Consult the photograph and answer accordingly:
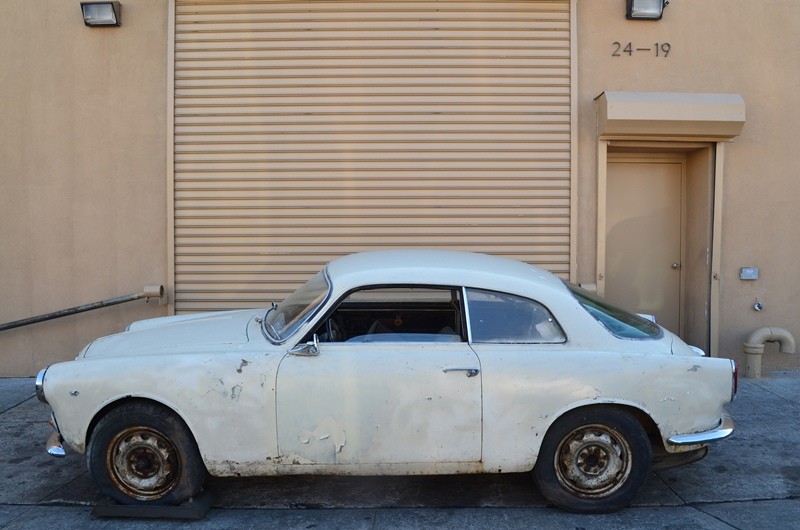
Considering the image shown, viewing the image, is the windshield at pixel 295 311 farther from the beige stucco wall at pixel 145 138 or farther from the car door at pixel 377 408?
the beige stucco wall at pixel 145 138

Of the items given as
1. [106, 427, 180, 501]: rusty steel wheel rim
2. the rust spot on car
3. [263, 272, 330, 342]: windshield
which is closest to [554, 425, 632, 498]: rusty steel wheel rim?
[263, 272, 330, 342]: windshield

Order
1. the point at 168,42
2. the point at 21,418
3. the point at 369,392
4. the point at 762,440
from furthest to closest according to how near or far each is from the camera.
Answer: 1. the point at 168,42
2. the point at 21,418
3. the point at 762,440
4. the point at 369,392

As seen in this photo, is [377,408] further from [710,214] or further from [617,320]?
[710,214]

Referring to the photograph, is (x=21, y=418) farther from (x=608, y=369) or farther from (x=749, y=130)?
(x=749, y=130)

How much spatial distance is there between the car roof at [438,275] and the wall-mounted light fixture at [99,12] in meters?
4.58

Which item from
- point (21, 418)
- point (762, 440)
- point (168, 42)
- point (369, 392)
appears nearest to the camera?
point (369, 392)

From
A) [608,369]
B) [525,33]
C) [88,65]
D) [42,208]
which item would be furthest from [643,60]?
[42,208]

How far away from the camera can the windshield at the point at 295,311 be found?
13.6ft

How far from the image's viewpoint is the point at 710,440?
404 centimetres

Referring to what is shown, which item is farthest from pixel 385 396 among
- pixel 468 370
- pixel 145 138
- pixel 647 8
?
pixel 647 8

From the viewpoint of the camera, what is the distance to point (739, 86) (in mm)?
7309

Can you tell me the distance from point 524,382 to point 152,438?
2.25 metres

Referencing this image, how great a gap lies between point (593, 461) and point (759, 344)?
3.98 metres

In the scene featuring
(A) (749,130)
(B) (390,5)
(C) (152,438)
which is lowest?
(C) (152,438)
